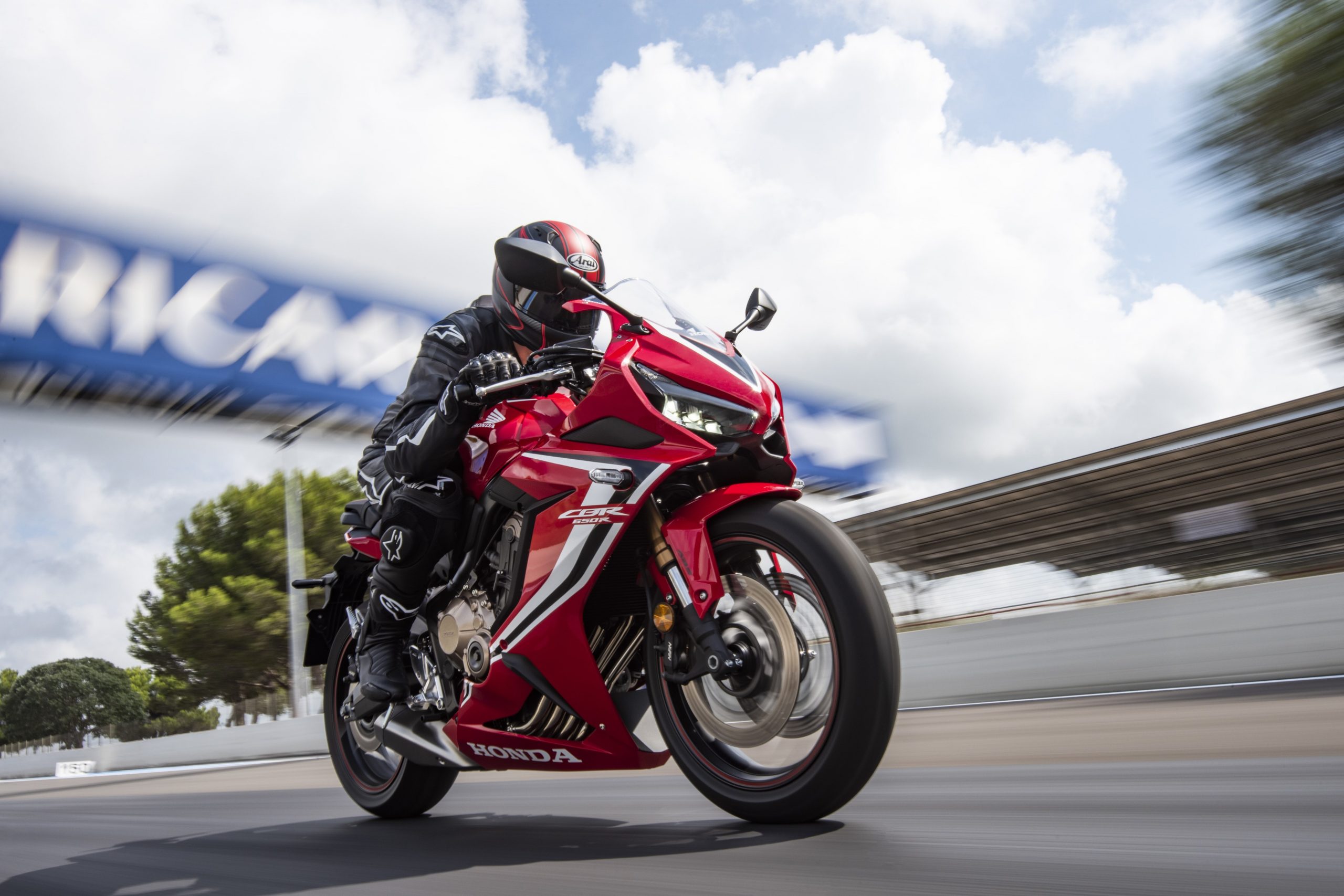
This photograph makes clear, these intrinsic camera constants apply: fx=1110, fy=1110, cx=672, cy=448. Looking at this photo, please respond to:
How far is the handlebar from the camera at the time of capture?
3029 millimetres

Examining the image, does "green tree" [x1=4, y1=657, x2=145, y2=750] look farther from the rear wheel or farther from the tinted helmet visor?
the tinted helmet visor

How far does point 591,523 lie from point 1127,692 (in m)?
6.30

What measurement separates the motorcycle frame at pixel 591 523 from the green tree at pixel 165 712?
17675 millimetres

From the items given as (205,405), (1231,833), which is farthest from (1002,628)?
(205,405)

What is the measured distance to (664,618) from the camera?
2.79m

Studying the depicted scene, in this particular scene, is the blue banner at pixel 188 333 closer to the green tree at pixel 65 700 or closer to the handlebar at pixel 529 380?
the handlebar at pixel 529 380

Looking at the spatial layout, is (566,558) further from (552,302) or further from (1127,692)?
(1127,692)

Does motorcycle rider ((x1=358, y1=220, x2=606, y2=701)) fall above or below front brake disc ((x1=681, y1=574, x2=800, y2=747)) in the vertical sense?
above

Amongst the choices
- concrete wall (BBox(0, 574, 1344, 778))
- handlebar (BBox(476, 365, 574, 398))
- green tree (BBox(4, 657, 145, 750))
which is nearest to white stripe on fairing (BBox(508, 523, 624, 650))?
handlebar (BBox(476, 365, 574, 398))

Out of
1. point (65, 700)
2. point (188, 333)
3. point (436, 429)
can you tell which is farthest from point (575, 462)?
point (65, 700)

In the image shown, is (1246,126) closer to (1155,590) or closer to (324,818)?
(1155,590)

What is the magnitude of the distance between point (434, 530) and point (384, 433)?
1.91 feet

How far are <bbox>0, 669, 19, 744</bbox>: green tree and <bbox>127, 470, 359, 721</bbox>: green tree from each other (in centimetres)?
5244

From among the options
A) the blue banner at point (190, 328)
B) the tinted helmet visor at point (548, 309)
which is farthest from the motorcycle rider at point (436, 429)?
the blue banner at point (190, 328)
